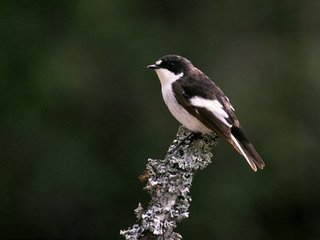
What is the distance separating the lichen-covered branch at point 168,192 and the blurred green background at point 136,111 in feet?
14.5

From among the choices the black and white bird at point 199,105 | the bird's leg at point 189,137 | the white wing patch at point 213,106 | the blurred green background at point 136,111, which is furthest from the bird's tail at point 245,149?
the blurred green background at point 136,111

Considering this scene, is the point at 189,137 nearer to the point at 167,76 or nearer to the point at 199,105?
the point at 199,105

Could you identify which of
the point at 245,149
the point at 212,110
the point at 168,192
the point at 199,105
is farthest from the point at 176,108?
the point at 168,192

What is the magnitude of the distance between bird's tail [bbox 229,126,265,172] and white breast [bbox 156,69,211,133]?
22 cm

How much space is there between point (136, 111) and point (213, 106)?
4090 mm

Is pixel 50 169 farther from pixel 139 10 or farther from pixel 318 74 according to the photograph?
pixel 318 74

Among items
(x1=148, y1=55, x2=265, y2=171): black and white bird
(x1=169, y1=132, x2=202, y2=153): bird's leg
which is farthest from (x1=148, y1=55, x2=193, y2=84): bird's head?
(x1=169, y1=132, x2=202, y2=153): bird's leg

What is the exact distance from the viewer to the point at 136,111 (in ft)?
34.6

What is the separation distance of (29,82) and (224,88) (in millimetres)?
2482

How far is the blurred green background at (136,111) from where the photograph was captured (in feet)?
32.8

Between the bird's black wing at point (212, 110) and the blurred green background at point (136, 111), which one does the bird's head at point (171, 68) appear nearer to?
the bird's black wing at point (212, 110)

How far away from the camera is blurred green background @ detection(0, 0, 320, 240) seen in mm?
9992

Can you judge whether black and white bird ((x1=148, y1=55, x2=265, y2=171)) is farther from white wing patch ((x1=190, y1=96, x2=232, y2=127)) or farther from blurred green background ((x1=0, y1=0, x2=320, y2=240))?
blurred green background ((x1=0, y1=0, x2=320, y2=240))

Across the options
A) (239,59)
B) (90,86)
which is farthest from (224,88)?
(90,86)
